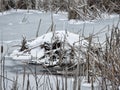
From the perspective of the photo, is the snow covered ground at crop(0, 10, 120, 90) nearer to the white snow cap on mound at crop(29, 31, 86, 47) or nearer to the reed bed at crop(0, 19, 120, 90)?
the white snow cap on mound at crop(29, 31, 86, 47)

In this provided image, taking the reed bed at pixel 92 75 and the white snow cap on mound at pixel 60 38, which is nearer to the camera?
the reed bed at pixel 92 75

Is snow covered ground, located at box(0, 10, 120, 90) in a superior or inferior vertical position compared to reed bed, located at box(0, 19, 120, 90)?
inferior

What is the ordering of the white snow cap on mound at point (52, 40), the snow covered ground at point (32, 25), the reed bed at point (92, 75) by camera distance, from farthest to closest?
the snow covered ground at point (32, 25)
the white snow cap on mound at point (52, 40)
the reed bed at point (92, 75)

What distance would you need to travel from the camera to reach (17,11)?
6754 millimetres

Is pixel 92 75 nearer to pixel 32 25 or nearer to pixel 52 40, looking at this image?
pixel 52 40

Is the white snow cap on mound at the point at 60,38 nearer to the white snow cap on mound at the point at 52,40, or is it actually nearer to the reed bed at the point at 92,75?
the white snow cap on mound at the point at 52,40

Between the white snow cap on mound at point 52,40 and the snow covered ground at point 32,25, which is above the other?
the white snow cap on mound at point 52,40

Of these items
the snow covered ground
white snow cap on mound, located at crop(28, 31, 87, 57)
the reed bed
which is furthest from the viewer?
the snow covered ground

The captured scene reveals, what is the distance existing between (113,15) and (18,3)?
1.79m

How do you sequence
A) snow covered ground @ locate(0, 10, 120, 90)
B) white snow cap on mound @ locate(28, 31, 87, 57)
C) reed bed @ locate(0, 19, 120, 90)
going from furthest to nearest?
snow covered ground @ locate(0, 10, 120, 90) < white snow cap on mound @ locate(28, 31, 87, 57) < reed bed @ locate(0, 19, 120, 90)

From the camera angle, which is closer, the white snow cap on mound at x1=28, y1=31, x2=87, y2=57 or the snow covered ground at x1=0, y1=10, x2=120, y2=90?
the white snow cap on mound at x1=28, y1=31, x2=87, y2=57

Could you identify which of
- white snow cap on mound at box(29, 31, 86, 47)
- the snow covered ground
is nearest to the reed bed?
white snow cap on mound at box(29, 31, 86, 47)

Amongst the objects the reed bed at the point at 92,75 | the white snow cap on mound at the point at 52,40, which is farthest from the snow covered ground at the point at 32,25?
the reed bed at the point at 92,75

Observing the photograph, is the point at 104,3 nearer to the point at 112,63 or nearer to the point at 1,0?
the point at 1,0
